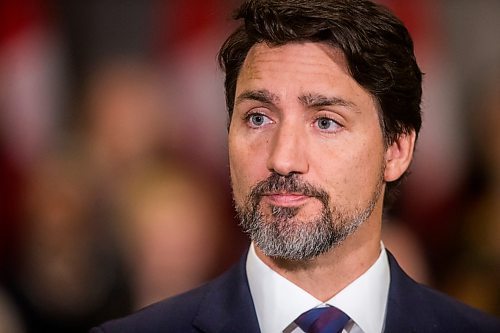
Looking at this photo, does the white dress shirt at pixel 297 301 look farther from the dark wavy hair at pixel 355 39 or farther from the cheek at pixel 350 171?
the dark wavy hair at pixel 355 39

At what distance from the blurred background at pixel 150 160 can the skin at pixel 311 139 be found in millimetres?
1393

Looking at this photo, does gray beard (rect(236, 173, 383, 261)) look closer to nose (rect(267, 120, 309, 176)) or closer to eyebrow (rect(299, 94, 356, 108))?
nose (rect(267, 120, 309, 176))

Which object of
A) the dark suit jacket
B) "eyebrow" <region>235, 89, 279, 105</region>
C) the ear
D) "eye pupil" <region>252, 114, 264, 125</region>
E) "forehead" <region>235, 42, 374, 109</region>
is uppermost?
"forehead" <region>235, 42, 374, 109</region>

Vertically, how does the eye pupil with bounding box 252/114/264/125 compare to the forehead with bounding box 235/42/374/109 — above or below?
below

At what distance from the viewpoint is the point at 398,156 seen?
2.42 m

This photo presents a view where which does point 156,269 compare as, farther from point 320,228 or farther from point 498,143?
point 320,228

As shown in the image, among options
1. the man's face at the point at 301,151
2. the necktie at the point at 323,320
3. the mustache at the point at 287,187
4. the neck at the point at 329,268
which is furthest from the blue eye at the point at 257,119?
the necktie at the point at 323,320

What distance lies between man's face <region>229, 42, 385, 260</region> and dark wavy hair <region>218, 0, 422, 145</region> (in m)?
0.03

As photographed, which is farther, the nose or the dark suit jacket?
the dark suit jacket

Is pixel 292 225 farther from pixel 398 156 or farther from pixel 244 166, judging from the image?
pixel 398 156

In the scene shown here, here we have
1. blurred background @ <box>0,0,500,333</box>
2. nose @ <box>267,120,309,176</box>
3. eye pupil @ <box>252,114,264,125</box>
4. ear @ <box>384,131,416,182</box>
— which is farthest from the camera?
blurred background @ <box>0,0,500,333</box>

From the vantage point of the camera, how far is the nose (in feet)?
7.02

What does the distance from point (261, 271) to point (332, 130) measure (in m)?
0.31

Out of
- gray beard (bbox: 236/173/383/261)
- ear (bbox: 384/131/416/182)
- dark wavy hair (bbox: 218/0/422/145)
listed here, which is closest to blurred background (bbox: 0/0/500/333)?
ear (bbox: 384/131/416/182)
